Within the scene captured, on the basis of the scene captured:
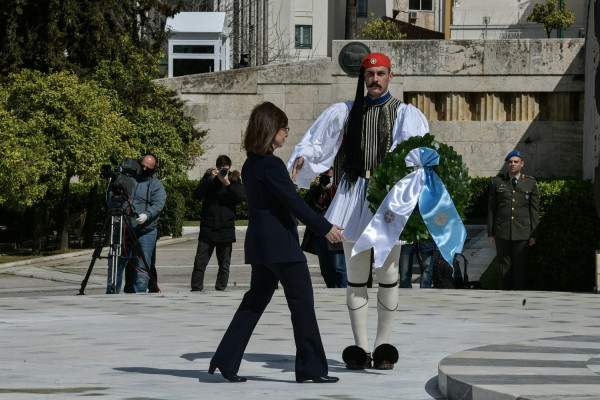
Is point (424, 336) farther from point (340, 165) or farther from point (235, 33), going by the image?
point (235, 33)

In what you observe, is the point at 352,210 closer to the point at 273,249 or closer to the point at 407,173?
the point at 407,173

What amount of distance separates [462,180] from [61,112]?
19.6m

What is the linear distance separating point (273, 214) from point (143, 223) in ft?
25.3

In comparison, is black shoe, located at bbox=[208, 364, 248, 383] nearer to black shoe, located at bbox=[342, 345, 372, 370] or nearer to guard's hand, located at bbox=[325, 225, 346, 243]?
black shoe, located at bbox=[342, 345, 372, 370]

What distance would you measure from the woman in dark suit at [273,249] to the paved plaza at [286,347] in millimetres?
195

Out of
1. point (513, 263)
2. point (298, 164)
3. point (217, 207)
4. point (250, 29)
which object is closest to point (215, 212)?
point (217, 207)

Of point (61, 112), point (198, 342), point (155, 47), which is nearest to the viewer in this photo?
point (198, 342)

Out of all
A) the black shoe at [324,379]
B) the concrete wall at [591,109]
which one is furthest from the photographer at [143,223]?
the concrete wall at [591,109]

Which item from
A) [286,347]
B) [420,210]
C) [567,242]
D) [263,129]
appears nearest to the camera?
[263,129]

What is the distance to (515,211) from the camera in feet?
52.2

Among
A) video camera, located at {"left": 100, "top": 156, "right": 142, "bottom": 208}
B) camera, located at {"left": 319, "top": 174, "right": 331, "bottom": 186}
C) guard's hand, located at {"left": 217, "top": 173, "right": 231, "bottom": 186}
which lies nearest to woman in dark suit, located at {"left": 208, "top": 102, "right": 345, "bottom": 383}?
camera, located at {"left": 319, "top": 174, "right": 331, "bottom": 186}

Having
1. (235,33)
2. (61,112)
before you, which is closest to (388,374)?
(61,112)

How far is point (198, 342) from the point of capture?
389 inches

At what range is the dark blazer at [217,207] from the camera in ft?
52.4
